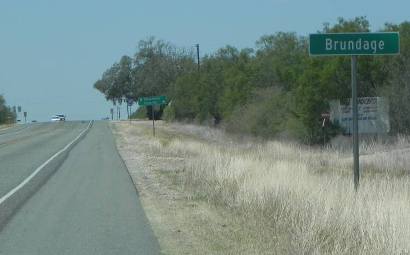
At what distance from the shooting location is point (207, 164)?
74.6 ft

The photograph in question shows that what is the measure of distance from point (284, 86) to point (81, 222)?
118ft

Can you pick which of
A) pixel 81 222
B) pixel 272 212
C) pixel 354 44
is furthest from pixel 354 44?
pixel 81 222

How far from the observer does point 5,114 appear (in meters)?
144

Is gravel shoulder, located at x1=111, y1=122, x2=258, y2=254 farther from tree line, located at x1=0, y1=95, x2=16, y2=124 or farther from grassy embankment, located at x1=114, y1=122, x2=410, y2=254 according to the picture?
tree line, located at x1=0, y1=95, x2=16, y2=124

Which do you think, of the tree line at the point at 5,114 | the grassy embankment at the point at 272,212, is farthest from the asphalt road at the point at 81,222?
the tree line at the point at 5,114

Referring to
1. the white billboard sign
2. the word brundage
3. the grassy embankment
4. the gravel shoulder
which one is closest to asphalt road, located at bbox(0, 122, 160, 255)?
the gravel shoulder

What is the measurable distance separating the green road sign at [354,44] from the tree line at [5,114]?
12794 centimetres

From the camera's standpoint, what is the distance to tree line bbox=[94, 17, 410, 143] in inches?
1364

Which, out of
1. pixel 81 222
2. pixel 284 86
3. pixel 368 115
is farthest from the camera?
pixel 284 86

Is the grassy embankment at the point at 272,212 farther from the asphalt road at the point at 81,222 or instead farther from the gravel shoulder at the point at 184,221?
the asphalt road at the point at 81,222

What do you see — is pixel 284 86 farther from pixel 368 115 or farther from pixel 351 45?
pixel 351 45

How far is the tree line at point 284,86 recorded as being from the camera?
34.7 metres

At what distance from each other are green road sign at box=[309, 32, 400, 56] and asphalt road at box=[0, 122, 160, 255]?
13.3ft

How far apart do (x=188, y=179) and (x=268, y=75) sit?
109 feet
